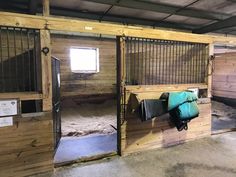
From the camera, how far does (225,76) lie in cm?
635

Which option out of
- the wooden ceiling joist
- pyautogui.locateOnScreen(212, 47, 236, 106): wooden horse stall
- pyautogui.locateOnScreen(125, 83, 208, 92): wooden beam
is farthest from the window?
pyautogui.locateOnScreen(212, 47, 236, 106): wooden horse stall

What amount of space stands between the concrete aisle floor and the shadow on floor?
0.17 metres

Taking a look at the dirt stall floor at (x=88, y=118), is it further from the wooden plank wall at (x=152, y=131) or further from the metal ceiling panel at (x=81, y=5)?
the metal ceiling panel at (x=81, y=5)

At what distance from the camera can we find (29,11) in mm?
3309

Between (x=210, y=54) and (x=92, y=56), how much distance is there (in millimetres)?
3497

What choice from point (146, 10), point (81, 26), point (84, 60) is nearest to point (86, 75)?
point (84, 60)

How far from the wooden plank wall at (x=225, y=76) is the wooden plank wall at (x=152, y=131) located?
11.6 ft

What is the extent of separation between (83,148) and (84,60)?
3.37 metres

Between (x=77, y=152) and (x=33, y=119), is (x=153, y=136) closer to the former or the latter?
(x=77, y=152)

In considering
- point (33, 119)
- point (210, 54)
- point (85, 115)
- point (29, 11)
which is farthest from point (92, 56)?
point (33, 119)

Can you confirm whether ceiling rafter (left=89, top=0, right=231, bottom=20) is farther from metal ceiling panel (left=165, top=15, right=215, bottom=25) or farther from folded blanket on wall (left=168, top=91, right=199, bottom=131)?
folded blanket on wall (left=168, top=91, right=199, bottom=131)

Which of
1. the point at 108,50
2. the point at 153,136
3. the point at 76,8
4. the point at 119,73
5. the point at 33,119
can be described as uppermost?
the point at 76,8

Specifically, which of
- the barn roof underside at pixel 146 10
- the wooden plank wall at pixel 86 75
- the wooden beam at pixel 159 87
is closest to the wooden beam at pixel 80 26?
the wooden beam at pixel 159 87

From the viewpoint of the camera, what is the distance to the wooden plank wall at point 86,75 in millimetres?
5457
